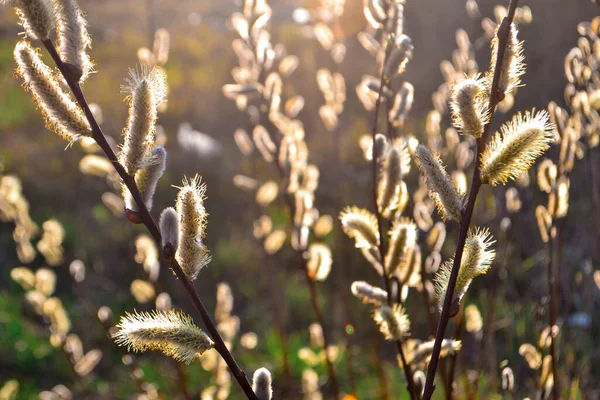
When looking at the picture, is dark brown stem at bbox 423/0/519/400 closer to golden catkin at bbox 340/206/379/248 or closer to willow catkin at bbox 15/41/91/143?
golden catkin at bbox 340/206/379/248

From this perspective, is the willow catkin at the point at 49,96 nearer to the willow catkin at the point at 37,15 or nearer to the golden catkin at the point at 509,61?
the willow catkin at the point at 37,15

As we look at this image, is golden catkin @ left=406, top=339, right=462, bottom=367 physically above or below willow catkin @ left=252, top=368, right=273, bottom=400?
below

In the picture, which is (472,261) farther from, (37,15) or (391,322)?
(37,15)

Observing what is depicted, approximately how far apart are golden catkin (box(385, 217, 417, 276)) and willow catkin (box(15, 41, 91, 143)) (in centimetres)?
57

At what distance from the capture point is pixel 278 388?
3545 mm

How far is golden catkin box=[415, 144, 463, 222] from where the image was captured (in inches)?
33.8

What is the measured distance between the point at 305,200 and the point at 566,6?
7.61 metres

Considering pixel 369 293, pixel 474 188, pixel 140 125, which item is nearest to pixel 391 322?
pixel 369 293

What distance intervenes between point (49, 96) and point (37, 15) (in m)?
0.11

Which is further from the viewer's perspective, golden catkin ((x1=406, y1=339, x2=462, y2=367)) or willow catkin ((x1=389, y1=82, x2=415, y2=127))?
willow catkin ((x1=389, y1=82, x2=415, y2=127))

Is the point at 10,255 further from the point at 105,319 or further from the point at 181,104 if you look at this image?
the point at 105,319

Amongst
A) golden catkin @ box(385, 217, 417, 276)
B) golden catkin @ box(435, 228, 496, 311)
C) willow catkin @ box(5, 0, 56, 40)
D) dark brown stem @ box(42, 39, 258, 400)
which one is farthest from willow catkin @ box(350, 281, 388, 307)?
willow catkin @ box(5, 0, 56, 40)

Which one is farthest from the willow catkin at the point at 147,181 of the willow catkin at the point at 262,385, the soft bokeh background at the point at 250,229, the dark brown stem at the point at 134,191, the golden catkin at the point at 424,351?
the soft bokeh background at the point at 250,229

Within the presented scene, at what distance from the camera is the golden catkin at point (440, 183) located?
33.8 inches
